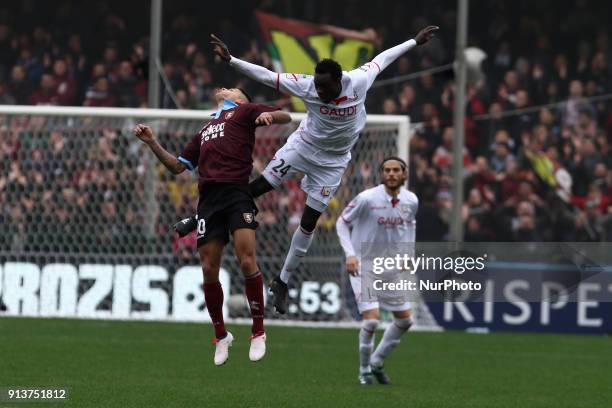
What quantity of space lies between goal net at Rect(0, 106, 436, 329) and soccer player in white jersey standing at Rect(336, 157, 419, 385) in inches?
222

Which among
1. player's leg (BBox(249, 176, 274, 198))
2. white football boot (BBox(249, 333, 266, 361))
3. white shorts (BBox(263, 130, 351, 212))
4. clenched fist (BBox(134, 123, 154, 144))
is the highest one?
A: clenched fist (BBox(134, 123, 154, 144))

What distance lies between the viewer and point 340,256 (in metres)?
20.9

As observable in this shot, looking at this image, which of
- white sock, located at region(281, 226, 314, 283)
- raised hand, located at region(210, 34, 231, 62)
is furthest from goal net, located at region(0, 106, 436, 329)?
raised hand, located at region(210, 34, 231, 62)

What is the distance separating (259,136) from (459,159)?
310 centimetres

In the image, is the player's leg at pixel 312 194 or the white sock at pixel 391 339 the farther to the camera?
the white sock at pixel 391 339

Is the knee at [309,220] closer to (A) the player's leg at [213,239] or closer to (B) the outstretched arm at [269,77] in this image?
(A) the player's leg at [213,239]

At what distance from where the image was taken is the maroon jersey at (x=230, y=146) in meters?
11.6

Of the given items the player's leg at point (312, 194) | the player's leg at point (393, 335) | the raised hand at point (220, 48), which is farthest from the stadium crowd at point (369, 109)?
the raised hand at point (220, 48)

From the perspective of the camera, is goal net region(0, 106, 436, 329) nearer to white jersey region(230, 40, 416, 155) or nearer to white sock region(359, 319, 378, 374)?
white sock region(359, 319, 378, 374)

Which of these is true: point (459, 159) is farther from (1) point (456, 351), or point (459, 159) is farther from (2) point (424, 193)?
(1) point (456, 351)

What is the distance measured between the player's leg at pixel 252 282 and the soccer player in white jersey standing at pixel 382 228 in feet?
9.40

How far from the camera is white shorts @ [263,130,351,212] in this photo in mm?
12203

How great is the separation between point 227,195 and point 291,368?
438 cm

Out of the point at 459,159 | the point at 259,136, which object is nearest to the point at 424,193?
the point at 459,159
